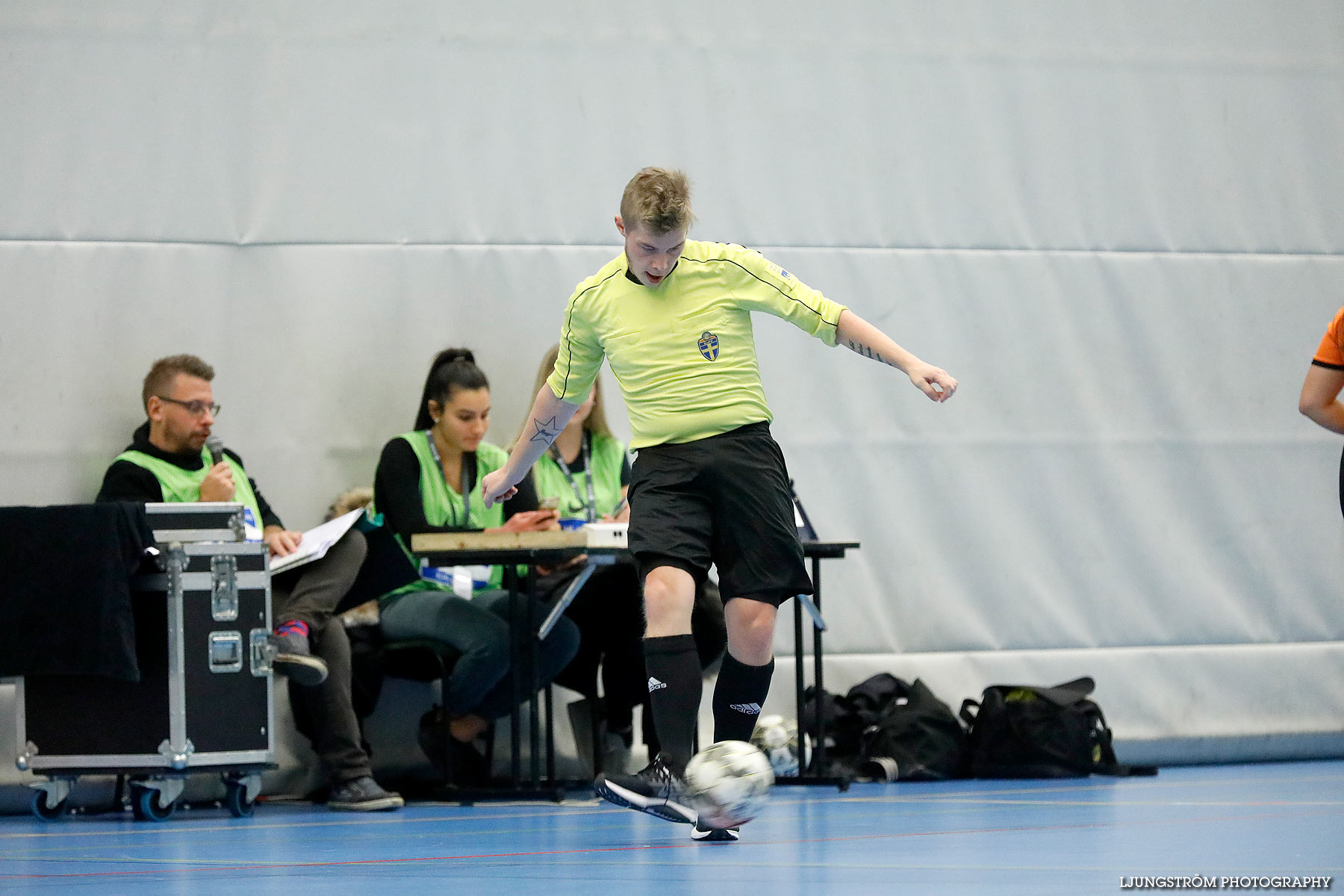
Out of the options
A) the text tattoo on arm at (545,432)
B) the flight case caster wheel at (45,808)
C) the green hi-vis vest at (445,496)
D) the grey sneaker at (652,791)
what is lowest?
the flight case caster wheel at (45,808)

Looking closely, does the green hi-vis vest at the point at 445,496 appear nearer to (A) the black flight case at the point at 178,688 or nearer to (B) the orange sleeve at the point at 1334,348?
(A) the black flight case at the point at 178,688

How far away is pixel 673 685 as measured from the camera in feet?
10.4

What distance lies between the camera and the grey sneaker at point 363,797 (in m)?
4.52

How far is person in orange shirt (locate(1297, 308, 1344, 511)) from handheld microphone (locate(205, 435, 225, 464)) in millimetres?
3221

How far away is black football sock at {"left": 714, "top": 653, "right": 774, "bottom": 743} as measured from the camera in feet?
10.9

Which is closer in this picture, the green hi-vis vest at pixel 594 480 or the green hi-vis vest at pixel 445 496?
the green hi-vis vest at pixel 445 496

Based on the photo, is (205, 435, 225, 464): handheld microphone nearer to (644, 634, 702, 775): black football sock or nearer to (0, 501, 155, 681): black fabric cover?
(0, 501, 155, 681): black fabric cover

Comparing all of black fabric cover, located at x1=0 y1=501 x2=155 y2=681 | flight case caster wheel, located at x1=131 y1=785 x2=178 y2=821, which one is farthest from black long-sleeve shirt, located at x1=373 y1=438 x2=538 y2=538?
flight case caster wheel, located at x1=131 y1=785 x2=178 y2=821

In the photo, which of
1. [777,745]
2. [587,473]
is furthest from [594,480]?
[777,745]

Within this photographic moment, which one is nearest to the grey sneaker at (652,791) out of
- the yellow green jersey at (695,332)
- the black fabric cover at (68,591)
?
the yellow green jersey at (695,332)

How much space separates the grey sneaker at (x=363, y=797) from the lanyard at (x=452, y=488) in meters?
0.90

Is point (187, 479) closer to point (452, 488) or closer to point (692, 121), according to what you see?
point (452, 488)

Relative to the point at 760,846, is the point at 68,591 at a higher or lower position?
higher

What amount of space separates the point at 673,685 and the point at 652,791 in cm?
24
